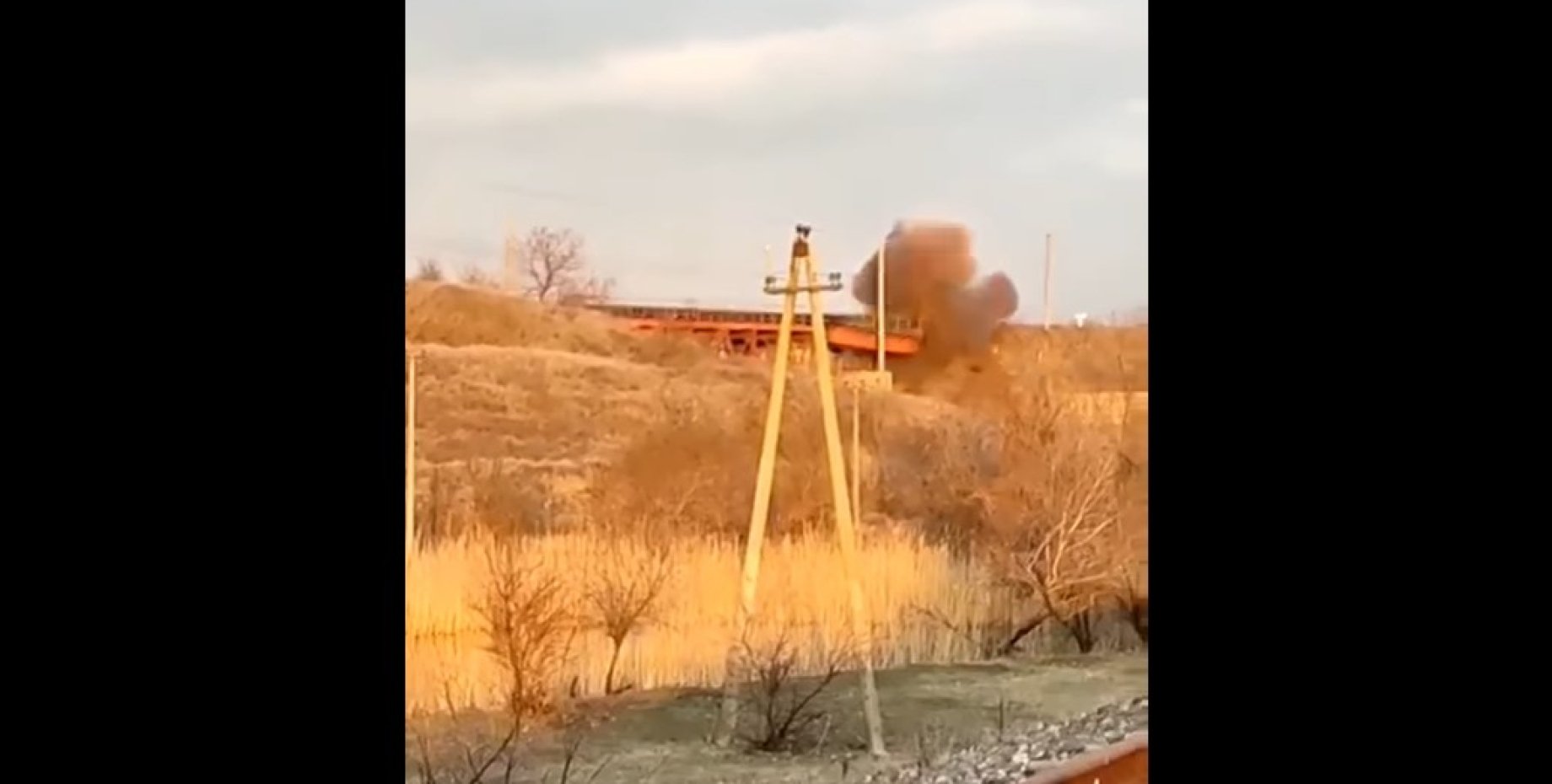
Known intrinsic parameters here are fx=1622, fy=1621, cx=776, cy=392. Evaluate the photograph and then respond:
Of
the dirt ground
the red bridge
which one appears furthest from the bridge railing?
the dirt ground

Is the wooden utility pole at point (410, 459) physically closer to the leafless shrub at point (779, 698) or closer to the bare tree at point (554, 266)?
the bare tree at point (554, 266)

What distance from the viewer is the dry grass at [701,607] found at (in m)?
1.63

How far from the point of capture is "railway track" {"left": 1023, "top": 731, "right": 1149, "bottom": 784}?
1.73 meters

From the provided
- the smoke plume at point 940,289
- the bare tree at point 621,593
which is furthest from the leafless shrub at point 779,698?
the smoke plume at point 940,289

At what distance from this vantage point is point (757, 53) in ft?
5.58

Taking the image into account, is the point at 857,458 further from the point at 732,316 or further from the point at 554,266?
the point at 554,266

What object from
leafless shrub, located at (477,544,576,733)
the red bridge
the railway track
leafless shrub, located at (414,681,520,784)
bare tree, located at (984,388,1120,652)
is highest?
the red bridge

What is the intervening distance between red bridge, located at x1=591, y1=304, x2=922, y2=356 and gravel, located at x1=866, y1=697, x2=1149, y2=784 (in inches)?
17.0

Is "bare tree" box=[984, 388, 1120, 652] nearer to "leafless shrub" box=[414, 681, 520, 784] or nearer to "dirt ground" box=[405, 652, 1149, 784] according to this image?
"dirt ground" box=[405, 652, 1149, 784]

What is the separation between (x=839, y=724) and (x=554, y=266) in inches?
22.2
